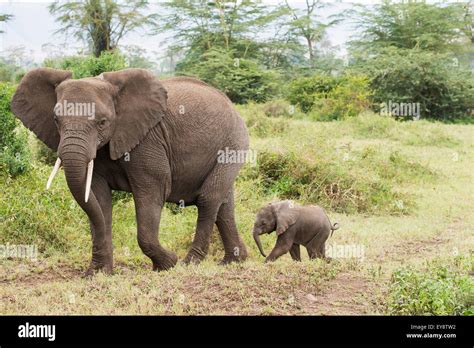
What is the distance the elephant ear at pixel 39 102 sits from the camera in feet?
23.6

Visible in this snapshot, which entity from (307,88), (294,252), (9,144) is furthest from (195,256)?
(307,88)

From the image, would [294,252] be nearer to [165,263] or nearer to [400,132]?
[165,263]

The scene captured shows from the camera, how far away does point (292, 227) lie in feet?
29.2

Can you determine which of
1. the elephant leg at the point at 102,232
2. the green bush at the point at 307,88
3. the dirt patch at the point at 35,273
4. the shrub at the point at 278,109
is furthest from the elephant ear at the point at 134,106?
the green bush at the point at 307,88

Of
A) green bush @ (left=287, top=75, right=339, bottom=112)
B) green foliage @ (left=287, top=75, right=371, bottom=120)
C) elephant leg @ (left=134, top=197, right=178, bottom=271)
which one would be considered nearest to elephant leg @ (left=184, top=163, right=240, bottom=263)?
elephant leg @ (left=134, top=197, right=178, bottom=271)

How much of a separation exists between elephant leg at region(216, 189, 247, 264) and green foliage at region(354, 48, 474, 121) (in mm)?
21162

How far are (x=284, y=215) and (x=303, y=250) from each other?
5.73 feet

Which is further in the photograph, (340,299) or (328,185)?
(328,185)

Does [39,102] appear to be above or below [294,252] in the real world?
above

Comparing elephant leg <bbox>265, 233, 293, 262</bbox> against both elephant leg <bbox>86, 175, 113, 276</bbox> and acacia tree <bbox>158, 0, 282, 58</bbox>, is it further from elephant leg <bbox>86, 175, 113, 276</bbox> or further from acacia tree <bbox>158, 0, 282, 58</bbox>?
acacia tree <bbox>158, 0, 282, 58</bbox>

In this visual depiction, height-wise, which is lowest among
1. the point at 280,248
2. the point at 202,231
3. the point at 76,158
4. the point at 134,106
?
the point at 280,248

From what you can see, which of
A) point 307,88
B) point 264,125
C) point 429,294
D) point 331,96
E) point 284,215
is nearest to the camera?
point 429,294

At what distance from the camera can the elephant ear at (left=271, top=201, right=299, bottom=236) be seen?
870 centimetres

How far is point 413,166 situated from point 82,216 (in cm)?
813
